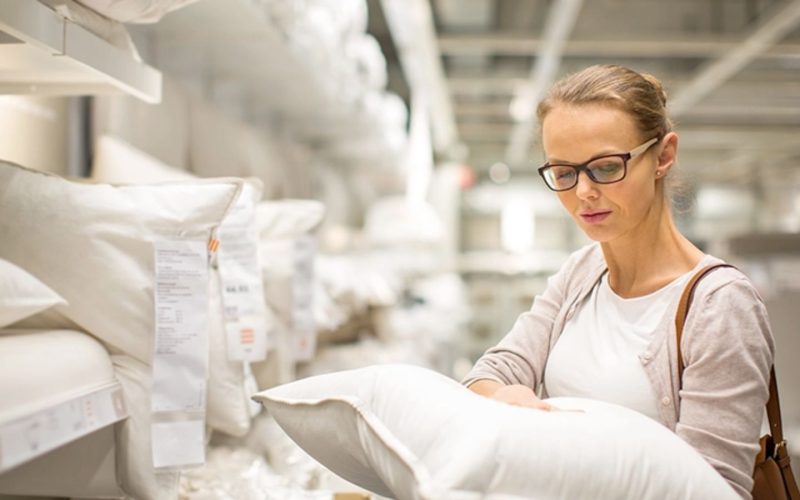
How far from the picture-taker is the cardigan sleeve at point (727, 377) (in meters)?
1.03

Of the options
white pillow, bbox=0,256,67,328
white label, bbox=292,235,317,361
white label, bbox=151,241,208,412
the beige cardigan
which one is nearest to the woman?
the beige cardigan

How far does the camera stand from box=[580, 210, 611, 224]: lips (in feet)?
3.84

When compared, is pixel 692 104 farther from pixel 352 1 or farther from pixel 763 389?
pixel 763 389

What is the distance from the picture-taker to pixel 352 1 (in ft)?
10.7

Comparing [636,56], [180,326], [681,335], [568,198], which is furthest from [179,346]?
[636,56]

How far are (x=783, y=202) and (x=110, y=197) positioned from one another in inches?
415

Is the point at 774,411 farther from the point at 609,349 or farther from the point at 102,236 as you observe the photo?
the point at 102,236

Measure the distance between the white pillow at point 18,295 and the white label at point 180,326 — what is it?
7.3 inches

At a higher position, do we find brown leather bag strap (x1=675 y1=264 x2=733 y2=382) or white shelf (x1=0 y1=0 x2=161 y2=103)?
white shelf (x1=0 y1=0 x2=161 y2=103)

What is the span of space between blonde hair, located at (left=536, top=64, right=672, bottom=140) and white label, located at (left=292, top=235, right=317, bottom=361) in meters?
0.99

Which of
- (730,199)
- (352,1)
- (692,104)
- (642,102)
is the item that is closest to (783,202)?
(730,199)

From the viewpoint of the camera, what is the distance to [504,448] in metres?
0.87

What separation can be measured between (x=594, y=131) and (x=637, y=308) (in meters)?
0.26

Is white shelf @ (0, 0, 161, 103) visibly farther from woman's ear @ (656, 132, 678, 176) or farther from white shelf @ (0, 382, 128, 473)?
woman's ear @ (656, 132, 678, 176)
